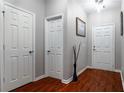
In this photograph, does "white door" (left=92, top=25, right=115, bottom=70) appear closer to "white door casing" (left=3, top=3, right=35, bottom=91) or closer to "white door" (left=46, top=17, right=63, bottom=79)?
"white door" (left=46, top=17, right=63, bottom=79)

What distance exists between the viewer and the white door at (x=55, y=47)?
3.14 metres

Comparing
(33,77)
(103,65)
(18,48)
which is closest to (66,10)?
(18,48)

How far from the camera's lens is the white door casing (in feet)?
7.36

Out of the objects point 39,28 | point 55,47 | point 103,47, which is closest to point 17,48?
A: point 39,28

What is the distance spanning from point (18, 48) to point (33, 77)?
Answer: 3.45 ft

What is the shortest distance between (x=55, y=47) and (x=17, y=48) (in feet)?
4.07

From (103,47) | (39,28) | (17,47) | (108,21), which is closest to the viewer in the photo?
(17,47)

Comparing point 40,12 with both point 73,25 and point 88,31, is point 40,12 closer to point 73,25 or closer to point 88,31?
point 73,25

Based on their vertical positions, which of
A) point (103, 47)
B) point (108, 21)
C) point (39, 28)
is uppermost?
point (108, 21)

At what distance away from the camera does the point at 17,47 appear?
8.14 feet

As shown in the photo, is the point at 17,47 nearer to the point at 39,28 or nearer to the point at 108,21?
the point at 39,28

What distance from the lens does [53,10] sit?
10.5ft

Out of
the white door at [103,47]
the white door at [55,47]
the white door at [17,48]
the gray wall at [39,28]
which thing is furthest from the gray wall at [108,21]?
the white door at [17,48]

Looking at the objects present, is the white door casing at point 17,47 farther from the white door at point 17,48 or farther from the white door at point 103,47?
the white door at point 103,47
